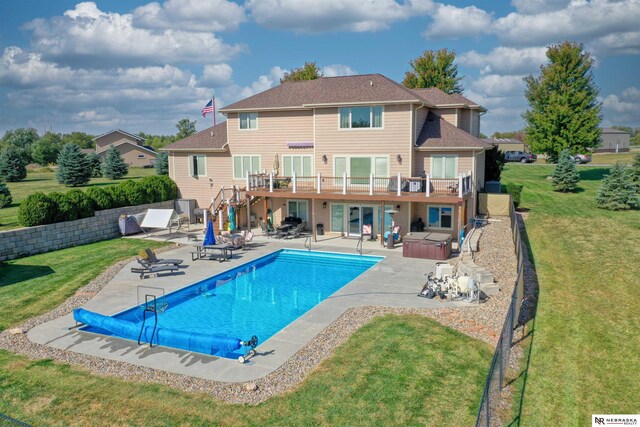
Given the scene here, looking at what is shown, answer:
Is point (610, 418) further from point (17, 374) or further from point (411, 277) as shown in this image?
point (17, 374)

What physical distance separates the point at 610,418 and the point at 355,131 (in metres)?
19.8

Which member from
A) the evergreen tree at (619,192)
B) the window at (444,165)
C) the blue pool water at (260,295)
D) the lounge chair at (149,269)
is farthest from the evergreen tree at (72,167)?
the evergreen tree at (619,192)

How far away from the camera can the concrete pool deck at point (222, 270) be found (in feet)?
39.2

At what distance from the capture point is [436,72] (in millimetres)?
53281

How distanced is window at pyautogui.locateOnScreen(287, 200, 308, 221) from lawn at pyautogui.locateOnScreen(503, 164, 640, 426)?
12.9 meters

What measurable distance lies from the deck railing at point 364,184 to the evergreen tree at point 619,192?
13.1 meters

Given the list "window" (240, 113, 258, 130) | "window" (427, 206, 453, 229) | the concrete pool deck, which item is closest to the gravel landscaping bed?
the concrete pool deck

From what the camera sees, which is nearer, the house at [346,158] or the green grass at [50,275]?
the green grass at [50,275]

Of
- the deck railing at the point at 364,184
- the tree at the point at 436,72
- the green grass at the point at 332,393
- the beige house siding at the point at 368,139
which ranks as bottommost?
the green grass at the point at 332,393

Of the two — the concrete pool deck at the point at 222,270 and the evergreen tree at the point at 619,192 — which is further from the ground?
the evergreen tree at the point at 619,192

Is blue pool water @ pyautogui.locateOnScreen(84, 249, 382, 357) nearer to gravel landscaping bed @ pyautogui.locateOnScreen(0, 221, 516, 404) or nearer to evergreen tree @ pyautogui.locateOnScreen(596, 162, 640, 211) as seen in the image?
gravel landscaping bed @ pyautogui.locateOnScreen(0, 221, 516, 404)

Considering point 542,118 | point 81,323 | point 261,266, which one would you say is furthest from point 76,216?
point 542,118

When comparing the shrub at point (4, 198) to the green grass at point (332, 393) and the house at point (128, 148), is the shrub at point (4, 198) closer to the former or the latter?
the green grass at point (332, 393)

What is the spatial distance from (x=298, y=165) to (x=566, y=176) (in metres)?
22.9
